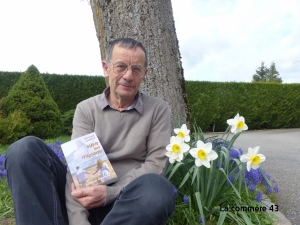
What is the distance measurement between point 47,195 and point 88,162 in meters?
0.29

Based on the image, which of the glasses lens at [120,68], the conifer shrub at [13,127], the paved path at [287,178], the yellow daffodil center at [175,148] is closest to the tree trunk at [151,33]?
the glasses lens at [120,68]

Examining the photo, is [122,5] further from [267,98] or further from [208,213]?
[267,98]

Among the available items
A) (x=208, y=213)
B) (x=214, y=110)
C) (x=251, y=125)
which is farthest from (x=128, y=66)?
(x=251, y=125)

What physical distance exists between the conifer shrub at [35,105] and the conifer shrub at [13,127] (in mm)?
288

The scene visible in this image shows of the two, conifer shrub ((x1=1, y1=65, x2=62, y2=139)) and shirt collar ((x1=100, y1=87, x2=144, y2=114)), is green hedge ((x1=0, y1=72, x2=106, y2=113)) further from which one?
shirt collar ((x1=100, y1=87, x2=144, y2=114))

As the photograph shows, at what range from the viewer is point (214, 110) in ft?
37.6

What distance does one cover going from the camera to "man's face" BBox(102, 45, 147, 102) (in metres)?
1.74

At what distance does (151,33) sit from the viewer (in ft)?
9.05

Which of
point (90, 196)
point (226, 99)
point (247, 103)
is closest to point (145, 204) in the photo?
point (90, 196)

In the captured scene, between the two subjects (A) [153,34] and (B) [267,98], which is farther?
(B) [267,98]

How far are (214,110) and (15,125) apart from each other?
24.8 ft

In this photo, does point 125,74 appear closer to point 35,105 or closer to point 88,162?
point 88,162

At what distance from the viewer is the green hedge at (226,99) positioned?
968 centimetres

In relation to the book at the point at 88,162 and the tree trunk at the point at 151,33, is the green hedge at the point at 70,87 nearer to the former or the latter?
the tree trunk at the point at 151,33
